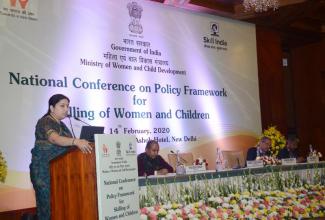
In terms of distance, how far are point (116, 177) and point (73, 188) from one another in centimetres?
26

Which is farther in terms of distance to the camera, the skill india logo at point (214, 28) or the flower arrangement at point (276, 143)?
the skill india logo at point (214, 28)

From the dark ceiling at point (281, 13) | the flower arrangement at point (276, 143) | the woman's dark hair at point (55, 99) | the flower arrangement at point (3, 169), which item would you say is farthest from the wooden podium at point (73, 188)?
the dark ceiling at point (281, 13)

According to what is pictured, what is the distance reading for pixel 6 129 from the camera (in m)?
4.49

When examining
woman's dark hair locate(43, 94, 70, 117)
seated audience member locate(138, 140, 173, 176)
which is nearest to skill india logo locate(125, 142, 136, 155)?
woman's dark hair locate(43, 94, 70, 117)

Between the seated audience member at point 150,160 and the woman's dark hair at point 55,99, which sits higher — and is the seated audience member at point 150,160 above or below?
below

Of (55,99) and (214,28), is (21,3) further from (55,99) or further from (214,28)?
(214,28)

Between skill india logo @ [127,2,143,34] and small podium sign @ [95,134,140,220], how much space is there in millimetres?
3410

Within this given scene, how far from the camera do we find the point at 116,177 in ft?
8.10

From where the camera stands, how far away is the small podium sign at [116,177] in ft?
7.78

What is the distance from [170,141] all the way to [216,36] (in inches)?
76.8

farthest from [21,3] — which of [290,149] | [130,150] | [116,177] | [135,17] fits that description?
[290,149]

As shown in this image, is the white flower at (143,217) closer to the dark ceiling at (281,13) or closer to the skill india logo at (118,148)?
the skill india logo at (118,148)

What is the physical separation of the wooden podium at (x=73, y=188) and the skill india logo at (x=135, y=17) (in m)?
3.68

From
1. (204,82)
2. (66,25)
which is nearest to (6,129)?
(66,25)
